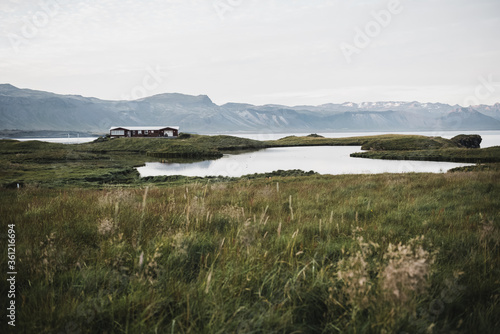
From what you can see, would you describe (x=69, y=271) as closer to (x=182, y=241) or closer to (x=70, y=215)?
(x=182, y=241)

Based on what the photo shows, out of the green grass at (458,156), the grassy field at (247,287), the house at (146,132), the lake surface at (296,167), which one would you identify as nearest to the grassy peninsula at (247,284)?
the grassy field at (247,287)

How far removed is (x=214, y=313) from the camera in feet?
10.5

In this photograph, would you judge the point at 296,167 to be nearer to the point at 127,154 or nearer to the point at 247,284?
the point at 247,284

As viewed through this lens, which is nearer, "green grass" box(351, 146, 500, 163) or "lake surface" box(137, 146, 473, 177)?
"lake surface" box(137, 146, 473, 177)

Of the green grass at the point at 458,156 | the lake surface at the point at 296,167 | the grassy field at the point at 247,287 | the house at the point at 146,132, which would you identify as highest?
the house at the point at 146,132

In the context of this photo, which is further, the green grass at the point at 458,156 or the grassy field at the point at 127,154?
the green grass at the point at 458,156

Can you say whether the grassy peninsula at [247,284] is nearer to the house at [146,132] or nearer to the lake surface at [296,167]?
the lake surface at [296,167]

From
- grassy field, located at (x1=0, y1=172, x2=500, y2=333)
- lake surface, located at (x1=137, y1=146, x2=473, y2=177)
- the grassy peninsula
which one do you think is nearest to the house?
lake surface, located at (x1=137, y1=146, x2=473, y2=177)

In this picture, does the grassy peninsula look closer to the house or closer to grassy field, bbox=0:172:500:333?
grassy field, bbox=0:172:500:333

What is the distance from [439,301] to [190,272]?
3407 mm

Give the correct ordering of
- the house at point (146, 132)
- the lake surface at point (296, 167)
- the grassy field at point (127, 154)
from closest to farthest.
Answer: the grassy field at point (127, 154) < the lake surface at point (296, 167) < the house at point (146, 132)

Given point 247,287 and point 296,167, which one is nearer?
point 247,287

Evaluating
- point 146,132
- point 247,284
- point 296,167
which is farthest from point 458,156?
point 146,132

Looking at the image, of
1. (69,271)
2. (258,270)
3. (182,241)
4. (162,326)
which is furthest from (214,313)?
(69,271)
